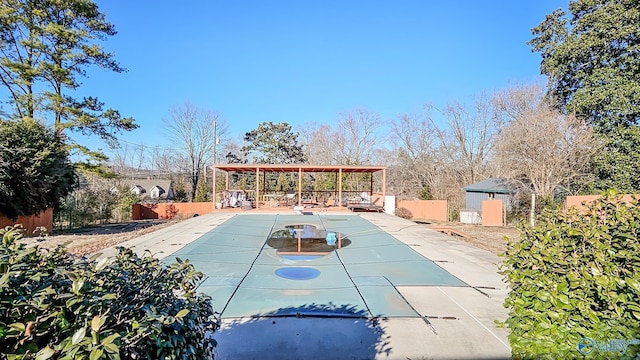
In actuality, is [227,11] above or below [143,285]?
above

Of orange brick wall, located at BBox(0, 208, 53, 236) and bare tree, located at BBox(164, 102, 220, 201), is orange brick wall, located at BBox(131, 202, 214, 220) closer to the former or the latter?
orange brick wall, located at BBox(0, 208, 53, 236)

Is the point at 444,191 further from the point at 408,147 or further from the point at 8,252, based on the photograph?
the point at 8,252

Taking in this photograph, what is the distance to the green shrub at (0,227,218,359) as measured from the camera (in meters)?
0.90

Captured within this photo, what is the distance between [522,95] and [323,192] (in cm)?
1435

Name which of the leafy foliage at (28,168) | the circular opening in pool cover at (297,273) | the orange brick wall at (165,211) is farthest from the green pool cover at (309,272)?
the orange brick wall at (165,211)

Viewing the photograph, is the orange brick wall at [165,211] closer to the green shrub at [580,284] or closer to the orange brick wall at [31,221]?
the orange brick wall at [31,221]

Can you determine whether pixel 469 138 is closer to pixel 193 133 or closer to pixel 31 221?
pixel 193 133

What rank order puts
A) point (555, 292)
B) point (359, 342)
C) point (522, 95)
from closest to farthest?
point (555, 292), point (359, 342), point (522, 95)

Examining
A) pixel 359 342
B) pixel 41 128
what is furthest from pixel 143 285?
pixel 41 128

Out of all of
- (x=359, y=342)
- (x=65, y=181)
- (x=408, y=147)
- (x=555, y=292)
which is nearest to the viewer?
(x=555, y=292)

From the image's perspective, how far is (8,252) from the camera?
A: 1204 mm

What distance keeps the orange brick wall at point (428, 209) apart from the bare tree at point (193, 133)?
18174 millimetres

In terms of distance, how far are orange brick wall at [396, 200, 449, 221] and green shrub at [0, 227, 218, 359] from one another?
18.0 meters

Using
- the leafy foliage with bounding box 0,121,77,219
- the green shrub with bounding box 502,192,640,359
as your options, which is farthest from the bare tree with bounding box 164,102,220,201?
the green shrub with bounding box 502,192,640,359
